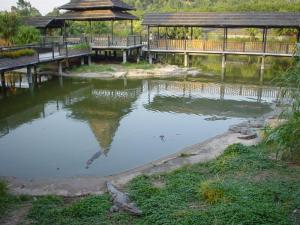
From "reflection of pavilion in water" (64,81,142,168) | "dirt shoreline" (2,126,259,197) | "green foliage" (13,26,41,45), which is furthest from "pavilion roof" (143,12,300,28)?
"dirt shoreline" (2,126,259,197)

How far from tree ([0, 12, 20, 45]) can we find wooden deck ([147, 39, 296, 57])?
33.3 feet

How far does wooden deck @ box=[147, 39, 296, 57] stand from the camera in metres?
26.5

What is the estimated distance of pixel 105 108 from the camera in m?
18.3

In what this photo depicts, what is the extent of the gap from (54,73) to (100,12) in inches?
230

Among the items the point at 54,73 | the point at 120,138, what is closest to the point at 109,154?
the point at 120,138

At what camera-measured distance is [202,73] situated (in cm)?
2834

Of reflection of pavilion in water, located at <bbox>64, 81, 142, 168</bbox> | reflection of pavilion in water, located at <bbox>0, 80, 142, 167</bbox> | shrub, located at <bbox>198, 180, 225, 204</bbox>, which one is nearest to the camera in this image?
shrub, located at <bbox>198, 180, 225, 204</bbox>

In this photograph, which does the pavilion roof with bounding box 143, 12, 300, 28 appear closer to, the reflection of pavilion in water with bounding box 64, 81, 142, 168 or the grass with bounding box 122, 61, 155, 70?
the grass with bounding box 122, 61, 155, 70

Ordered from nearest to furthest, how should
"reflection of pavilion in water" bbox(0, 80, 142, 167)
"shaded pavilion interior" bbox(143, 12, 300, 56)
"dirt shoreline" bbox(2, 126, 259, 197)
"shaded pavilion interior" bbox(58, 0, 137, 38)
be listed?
"dirt shoreline" bbox(2, 126, 259, 197), "reflection of pavilion in water" bbox(0, 80, 142, 167), "shaded pavilion interior" bbox(143, 12, 300, 56), "shaded pavilion interior" bbox(58, 0, 137, 38)

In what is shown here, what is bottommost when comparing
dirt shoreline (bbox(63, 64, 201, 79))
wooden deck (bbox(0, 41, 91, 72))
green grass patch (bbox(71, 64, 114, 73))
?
dirt shoreline (bbox(63, 64, 201, 79))

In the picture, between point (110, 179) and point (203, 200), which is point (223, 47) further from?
point (203, 200)

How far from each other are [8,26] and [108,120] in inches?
630

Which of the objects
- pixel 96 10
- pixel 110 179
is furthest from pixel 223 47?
pixel 110 179

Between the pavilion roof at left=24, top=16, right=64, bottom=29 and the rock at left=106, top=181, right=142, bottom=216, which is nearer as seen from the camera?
the rock at left=106, top=181, right=142, bottom=216
